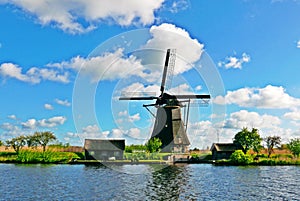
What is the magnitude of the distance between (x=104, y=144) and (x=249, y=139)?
967 inches

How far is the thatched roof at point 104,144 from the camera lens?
5626 centimetres

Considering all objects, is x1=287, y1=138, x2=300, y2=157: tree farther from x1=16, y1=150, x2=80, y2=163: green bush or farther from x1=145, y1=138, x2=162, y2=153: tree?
x1=16, y1=150, x2=80, y2=163: green bush

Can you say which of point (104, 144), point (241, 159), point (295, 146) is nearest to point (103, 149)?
point (104, 144)

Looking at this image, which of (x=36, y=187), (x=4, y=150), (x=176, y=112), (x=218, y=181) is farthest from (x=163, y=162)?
(x=4, y=150)

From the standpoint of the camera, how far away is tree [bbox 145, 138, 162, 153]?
171ft

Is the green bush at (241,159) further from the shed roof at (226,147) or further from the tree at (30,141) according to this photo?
the tree at (30,141)

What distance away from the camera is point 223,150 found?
187ft

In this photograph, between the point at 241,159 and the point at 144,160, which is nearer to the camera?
the point at 241,159

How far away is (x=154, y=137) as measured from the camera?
54.0m

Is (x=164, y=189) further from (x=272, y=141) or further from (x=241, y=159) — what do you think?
(x=272, y=141)

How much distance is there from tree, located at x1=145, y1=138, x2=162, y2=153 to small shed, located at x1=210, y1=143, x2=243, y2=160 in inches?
422

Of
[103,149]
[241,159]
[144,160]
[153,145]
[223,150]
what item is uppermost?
[153,145]

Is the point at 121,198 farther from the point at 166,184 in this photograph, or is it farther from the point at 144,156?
the point at 144,156

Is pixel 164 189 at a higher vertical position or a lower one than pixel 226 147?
lower
